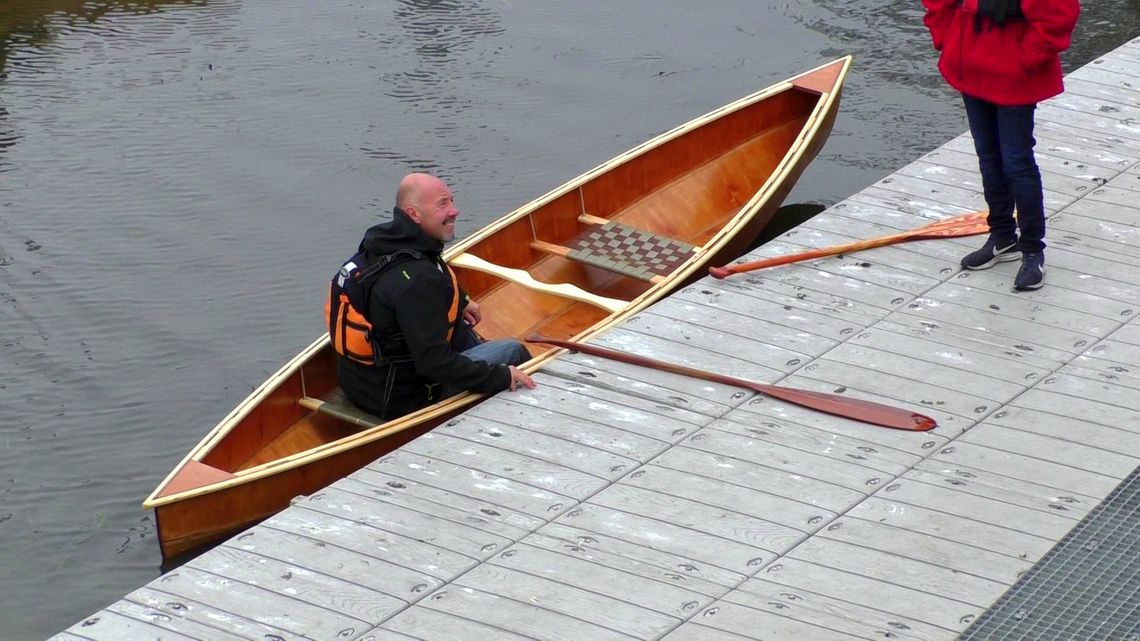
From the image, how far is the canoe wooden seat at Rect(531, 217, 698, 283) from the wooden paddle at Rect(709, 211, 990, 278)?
63 cm

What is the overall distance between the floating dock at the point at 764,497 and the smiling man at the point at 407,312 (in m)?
0.22

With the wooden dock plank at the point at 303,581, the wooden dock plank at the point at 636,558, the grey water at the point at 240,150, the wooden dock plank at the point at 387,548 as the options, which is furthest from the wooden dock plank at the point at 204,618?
the grey water at the point at 240,150

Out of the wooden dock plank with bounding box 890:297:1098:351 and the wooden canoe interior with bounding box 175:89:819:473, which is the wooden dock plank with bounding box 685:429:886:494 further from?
the wooden canoe interior with bounding box 175:89:819:473

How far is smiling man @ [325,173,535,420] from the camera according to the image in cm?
582

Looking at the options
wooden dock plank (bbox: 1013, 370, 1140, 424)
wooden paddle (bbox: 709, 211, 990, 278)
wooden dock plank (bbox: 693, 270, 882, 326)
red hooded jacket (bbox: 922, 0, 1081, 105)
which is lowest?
wooden dock plank (bbox: 1013, 370, 1140, 424)

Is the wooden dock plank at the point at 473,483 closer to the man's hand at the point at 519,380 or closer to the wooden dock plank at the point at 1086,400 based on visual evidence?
the man's hand at the point at 519,380

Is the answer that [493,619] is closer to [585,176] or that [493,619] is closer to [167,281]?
[585,176]

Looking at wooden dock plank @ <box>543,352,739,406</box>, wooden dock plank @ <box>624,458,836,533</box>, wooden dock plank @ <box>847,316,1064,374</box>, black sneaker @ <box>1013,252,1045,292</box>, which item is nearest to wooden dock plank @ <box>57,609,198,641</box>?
wooden dock plank @ <box>624,458,836,533</box>

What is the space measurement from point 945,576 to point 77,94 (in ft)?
28.3

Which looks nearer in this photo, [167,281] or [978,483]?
[978,483]

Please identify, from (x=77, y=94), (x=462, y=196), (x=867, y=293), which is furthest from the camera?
(x=77, y=94)

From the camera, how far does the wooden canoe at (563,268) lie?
234 inches

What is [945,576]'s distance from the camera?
15.6 ft

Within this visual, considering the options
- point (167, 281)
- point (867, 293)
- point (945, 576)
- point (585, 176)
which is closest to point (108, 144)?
point (167, 281)
